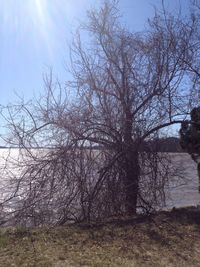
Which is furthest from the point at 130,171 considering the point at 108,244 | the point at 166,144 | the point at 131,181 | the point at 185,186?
the point at 185,186

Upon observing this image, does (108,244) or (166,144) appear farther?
(166,144)

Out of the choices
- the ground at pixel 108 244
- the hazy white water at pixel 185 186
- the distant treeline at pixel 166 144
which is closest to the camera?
the ground at pixel 108 244

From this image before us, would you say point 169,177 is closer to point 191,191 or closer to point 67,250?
point 67,250

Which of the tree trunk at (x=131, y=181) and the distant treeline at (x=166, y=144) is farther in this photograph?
the distant treeline at (x=166, y=144)

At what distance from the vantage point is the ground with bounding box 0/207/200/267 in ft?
20.3

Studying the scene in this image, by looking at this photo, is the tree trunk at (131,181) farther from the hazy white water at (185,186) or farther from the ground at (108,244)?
the hazy white water at (185,186)

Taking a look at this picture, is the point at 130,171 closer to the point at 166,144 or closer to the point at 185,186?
the point at 166,144

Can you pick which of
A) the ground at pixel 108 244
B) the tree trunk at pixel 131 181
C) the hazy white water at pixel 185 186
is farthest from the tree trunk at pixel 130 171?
the hazy white water at pixel 185 186

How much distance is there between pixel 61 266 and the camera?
5.85 metres

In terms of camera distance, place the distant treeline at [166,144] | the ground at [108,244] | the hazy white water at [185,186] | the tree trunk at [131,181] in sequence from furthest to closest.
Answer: the hazy white water at [185,186]
the distant treeline at [166,144]
the tree trunk at [131,181]
the ground at [108,244]

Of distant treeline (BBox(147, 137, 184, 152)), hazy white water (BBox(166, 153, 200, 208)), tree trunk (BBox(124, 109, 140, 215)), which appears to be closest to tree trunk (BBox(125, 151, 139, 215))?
tree trunk (BBox(124, 109, 140, 215))

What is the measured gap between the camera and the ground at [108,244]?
618 cm

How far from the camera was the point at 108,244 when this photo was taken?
713cm

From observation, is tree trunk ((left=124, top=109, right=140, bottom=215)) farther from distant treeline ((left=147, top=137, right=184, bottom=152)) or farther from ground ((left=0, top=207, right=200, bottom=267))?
ground ((left=0, top=207, right=200, bottom=267))
